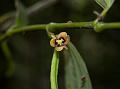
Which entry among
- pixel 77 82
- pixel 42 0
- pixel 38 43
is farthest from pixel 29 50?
pixel 77 82

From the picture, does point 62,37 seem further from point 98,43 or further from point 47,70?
point 47,70

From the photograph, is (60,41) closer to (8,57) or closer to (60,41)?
(60,41)

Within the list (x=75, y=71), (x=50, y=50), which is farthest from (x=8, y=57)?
(x=75, y=71)

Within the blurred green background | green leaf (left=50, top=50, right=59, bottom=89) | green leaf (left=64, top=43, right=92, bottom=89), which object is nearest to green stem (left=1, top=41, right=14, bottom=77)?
→ the blurred green background

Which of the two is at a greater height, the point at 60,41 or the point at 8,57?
the point at 8,57

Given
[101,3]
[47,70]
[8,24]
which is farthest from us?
[47,70]

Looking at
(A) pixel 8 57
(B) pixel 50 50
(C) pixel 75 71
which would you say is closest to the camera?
(C) pixel 75 71
